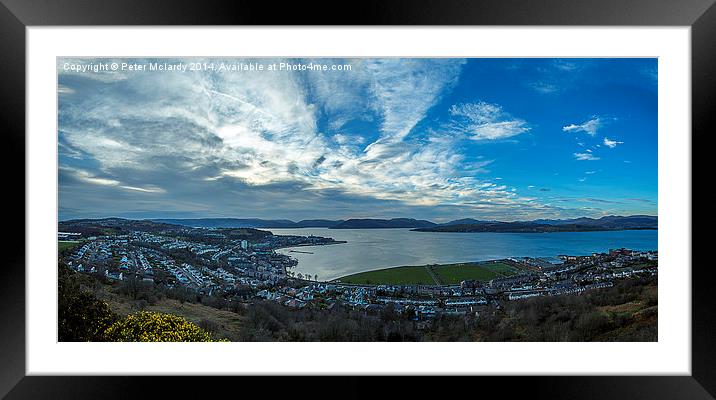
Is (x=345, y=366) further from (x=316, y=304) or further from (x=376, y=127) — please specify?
(x=376, y=127)

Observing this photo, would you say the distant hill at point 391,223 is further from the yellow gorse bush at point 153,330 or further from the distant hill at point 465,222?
the yellow gorse bush at point 153,330

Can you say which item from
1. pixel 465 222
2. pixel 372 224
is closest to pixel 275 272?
pixel 372 224

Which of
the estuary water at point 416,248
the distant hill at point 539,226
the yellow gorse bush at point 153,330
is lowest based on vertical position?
the yellow gorse bush at point 153,330

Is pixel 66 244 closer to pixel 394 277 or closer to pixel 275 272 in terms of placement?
pixel 275 272
